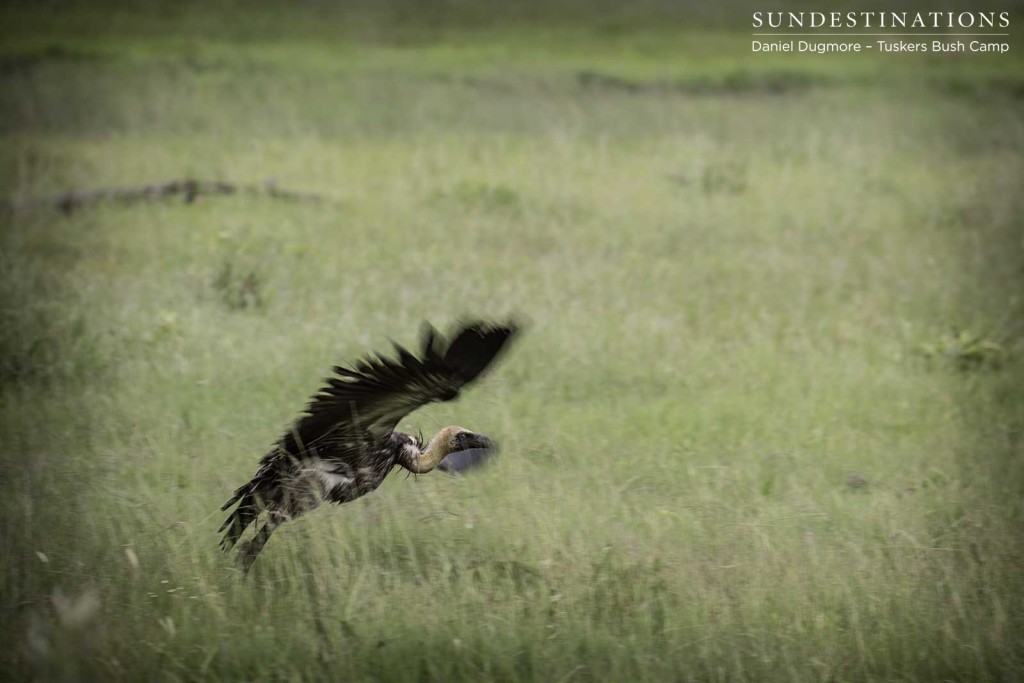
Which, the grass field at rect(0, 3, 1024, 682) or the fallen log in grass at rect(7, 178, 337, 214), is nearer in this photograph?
the grass field at rect(0, 3, 1024, 682)

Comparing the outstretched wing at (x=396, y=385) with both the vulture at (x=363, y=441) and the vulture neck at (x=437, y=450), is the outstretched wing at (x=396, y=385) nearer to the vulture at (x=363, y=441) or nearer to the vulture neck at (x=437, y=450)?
the vulture at (x=363, y=441)

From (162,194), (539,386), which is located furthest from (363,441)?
(162,194)

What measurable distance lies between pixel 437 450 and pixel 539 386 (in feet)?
5.96

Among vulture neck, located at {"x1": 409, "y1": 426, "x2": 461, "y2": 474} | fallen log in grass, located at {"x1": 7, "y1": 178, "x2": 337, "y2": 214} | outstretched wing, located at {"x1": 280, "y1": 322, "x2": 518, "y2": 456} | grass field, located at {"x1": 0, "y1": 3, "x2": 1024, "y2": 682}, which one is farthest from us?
fallen log in grass, located at {"x1": 7, "y1": 178, "x2": 337, "y2": 214}

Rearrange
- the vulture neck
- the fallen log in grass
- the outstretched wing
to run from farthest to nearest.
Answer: the fallen log in grass → the vulture neck → the outstretched wing

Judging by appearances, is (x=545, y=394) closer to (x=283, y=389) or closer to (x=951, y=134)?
(x=283, y=389)

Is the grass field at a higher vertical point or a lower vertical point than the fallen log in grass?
lower

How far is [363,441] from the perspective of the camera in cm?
398

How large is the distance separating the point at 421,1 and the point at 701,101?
8708mm

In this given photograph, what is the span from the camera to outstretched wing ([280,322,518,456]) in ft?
11.0

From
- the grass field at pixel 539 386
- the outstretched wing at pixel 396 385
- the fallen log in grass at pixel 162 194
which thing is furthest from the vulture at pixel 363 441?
the fallen log in grass at pixel 162 194

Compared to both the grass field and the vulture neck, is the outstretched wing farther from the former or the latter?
the grass field

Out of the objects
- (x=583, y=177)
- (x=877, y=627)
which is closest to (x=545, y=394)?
(x=877, y=627)

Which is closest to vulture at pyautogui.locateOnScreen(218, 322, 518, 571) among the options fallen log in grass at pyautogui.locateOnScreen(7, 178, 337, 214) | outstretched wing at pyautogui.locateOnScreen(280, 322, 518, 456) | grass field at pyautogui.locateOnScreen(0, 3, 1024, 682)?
outstretched wing at pyautogui.locateOnScreen(280, 322, 518, 456)
